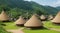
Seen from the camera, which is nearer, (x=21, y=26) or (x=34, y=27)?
(x=34, y=27)

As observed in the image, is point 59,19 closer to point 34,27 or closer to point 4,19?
point 34,27

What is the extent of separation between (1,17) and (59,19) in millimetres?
13633

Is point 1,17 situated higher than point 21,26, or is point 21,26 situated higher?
point 1,17

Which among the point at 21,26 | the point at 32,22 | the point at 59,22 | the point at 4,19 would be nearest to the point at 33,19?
the point at 32,22

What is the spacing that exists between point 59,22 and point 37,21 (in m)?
6.90

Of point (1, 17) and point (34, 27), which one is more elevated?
point (1, 17)

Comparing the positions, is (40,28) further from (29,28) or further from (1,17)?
(1,17)

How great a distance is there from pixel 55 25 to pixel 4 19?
39.4 feet

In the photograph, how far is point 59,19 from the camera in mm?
35906

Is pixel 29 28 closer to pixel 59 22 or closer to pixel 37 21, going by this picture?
pixel 37 21

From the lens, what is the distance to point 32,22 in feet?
99.4

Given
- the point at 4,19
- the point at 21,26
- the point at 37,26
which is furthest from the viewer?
the point at 4,19

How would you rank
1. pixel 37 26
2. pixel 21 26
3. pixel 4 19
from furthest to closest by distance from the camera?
pixel 4 19 < pixel 21 26 < pixel 37 26

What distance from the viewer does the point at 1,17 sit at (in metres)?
42.2
